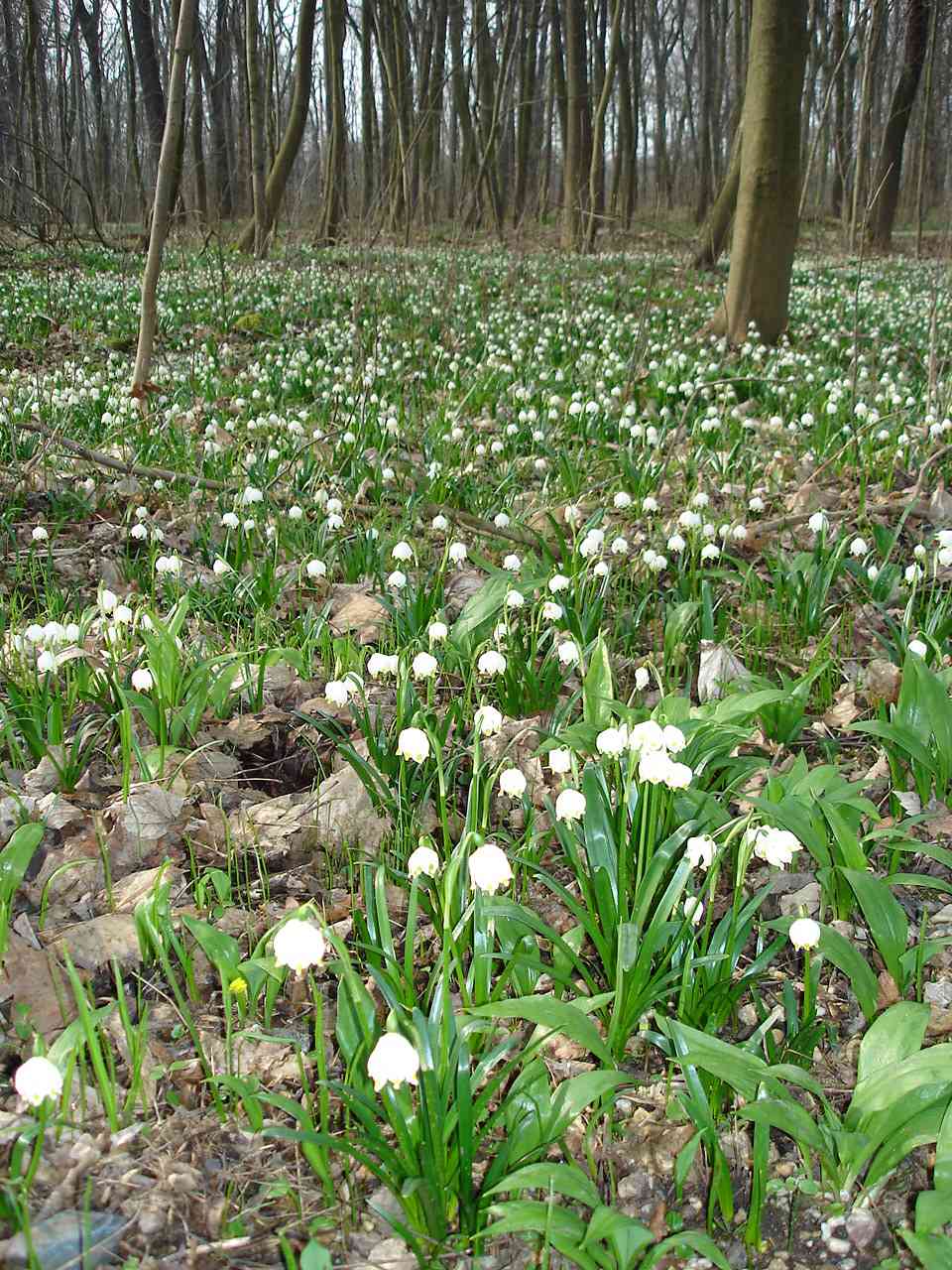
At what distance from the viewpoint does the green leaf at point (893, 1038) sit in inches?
63.0

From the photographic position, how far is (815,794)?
86.1 inches

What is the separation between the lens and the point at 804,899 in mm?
2178

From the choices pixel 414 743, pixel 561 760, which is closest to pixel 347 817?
pixel 414 743

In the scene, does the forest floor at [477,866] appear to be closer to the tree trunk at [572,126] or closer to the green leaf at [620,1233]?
the green leaf at [620,1233]

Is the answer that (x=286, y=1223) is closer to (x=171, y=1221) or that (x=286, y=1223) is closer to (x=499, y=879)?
(x=171, y=1221)

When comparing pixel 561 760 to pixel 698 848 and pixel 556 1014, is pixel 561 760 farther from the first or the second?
pixel 556 1014

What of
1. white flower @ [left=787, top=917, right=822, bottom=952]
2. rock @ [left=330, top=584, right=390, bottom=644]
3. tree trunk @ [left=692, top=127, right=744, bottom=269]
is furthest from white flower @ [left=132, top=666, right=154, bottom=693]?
tree trunk @ [left=692, top=127, right=744, bottom=269]

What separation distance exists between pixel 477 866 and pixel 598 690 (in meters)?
1.06

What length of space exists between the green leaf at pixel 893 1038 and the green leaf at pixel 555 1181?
19.6 inches

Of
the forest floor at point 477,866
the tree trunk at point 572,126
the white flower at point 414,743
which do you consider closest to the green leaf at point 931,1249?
the forest floor at point 477,866

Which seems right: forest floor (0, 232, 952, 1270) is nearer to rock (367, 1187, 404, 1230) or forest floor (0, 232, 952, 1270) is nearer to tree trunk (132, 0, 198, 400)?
rock (367, 1187, 404, 1230)

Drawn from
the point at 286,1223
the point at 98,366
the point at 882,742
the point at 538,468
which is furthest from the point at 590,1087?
the point at 98,366

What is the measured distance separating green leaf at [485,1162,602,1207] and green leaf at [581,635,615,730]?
116cm

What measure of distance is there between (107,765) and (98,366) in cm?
561
